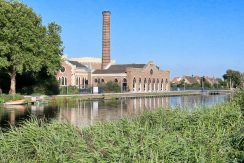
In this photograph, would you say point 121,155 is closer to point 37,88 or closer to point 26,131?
point 26,131

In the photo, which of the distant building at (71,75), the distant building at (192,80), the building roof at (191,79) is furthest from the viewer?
the building roof at (191,79)

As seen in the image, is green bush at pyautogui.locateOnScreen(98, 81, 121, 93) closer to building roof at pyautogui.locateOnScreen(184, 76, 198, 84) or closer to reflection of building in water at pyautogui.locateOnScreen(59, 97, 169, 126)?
reflection of building in water at pyautogui.locateOnScreen(59, 97, 169, 126)

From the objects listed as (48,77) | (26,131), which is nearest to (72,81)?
(48,77)

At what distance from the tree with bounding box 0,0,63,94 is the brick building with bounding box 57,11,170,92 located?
132 feet

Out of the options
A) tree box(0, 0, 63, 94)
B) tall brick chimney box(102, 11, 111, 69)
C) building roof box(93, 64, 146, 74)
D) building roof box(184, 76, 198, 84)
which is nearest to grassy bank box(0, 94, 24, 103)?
tree box(0, 0, 63, 94)

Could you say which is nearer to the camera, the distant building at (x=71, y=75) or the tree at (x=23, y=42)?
the tree at (x=23, y=42)

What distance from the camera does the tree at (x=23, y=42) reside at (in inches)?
1978

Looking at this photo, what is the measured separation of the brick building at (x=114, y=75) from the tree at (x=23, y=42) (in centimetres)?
4031

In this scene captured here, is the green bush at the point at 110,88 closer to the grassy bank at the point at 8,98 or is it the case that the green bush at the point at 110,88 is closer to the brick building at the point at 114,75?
the brick building at the point at 114,75

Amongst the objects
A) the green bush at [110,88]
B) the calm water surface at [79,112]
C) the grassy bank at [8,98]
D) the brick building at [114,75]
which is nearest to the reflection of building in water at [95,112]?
the calm water surface at [79,112]

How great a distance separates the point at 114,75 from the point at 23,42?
186 ft

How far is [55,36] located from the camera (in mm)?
58969

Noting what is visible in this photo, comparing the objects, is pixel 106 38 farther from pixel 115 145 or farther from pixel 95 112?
pixel 115 145

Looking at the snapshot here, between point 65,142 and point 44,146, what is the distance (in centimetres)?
58
